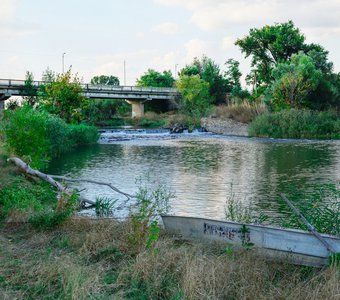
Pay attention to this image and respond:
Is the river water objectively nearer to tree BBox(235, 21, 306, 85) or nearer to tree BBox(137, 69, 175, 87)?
tree BBox(235, 21, 306, 85)

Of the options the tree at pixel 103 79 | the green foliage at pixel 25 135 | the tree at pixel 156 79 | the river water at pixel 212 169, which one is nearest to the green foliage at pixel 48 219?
the river water at pixel 212 169

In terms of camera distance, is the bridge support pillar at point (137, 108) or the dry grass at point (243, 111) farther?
the bridge support pillar at point (137, 108)

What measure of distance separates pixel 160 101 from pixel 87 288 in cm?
7520

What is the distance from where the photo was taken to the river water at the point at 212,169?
18.3m

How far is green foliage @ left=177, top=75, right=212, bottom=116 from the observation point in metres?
73.0

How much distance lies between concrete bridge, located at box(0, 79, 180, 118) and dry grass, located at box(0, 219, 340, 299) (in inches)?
1995

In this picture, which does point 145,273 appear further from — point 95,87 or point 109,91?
point 109,91

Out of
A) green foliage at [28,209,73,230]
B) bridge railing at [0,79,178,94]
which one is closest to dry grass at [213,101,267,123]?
bridge railing at [0,79,178,94]

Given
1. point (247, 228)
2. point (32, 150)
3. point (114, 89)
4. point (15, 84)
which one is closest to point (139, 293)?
point (247, 228)

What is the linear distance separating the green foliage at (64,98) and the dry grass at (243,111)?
19978mm

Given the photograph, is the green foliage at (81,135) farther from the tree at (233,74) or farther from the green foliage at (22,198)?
the tree at (233,74)

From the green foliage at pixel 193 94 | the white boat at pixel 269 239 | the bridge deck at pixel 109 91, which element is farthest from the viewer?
the green foliage at pixel 193 94

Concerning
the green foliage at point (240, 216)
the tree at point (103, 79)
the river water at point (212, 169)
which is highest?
the tree at point (103, 79)

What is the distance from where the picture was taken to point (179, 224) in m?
10.4
